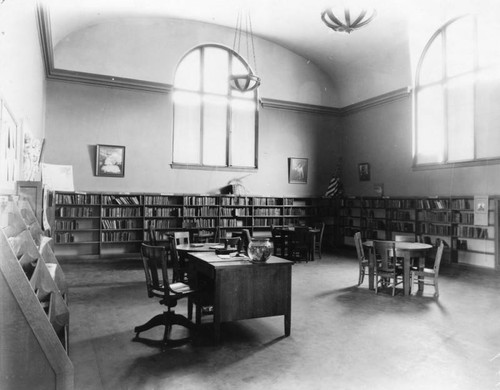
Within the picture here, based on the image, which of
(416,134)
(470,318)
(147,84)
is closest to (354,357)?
(470,318)

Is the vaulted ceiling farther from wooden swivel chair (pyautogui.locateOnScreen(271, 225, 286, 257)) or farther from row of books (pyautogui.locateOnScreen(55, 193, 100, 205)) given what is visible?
wooden swivel chair (pyautogui.locateOnScreen(271, 225, 286, 257))

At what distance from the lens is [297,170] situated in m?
11.9

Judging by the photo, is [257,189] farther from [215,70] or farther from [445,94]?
[445,94]

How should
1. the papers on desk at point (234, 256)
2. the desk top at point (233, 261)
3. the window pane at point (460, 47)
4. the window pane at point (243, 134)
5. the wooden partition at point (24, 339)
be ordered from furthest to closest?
the window pane at point (243, 134) < the window pane at point (460, 47) < the papers on desk at point (234, 256) < the desk top at point (233, 261) < the wooden partition at point (24, 339)

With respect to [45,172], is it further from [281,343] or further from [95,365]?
[281,343]

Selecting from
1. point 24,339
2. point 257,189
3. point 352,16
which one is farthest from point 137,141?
point 24,339

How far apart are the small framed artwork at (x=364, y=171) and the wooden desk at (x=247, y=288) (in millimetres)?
8029

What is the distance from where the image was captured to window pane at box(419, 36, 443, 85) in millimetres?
9422

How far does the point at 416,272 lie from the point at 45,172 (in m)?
7.96

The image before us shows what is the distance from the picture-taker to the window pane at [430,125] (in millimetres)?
9414

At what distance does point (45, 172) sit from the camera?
8.84 metres

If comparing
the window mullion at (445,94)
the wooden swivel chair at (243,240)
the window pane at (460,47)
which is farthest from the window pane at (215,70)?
the wooden swivel chair at (243,240)

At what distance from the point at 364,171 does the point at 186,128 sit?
533cm

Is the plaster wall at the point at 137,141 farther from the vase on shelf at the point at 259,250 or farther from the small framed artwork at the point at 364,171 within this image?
the vase on shelf at the point at 259,250
